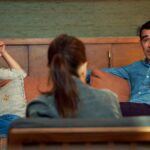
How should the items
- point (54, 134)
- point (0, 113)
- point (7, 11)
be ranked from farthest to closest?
point (7, 11) → point (0, 113) → point (54, 134)

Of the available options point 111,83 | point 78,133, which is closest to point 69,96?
point 78,133

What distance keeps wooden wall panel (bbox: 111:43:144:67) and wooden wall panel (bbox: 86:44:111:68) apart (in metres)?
0.06

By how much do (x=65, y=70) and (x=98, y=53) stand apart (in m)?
1.82

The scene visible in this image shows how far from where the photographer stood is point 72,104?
4.22 feet

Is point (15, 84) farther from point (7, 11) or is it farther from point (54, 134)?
point (54, 134)

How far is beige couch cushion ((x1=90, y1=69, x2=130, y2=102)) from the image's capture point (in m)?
2.59

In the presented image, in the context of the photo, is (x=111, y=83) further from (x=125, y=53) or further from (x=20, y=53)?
(x=20, y=53)

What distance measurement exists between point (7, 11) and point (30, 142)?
2.48 m

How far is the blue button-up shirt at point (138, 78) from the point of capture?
8.23 ft

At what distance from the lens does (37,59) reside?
3.12 metres

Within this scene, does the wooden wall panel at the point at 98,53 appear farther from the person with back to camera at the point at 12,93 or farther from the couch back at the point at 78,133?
the couch back at the point at 78,133

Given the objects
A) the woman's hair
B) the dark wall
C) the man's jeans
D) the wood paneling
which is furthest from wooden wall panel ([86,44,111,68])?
the woman's hair

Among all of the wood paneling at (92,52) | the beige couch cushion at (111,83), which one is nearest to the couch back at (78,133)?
the beige couch cushion at (111,83)

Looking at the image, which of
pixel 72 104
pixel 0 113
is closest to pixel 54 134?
pixel 72 104
